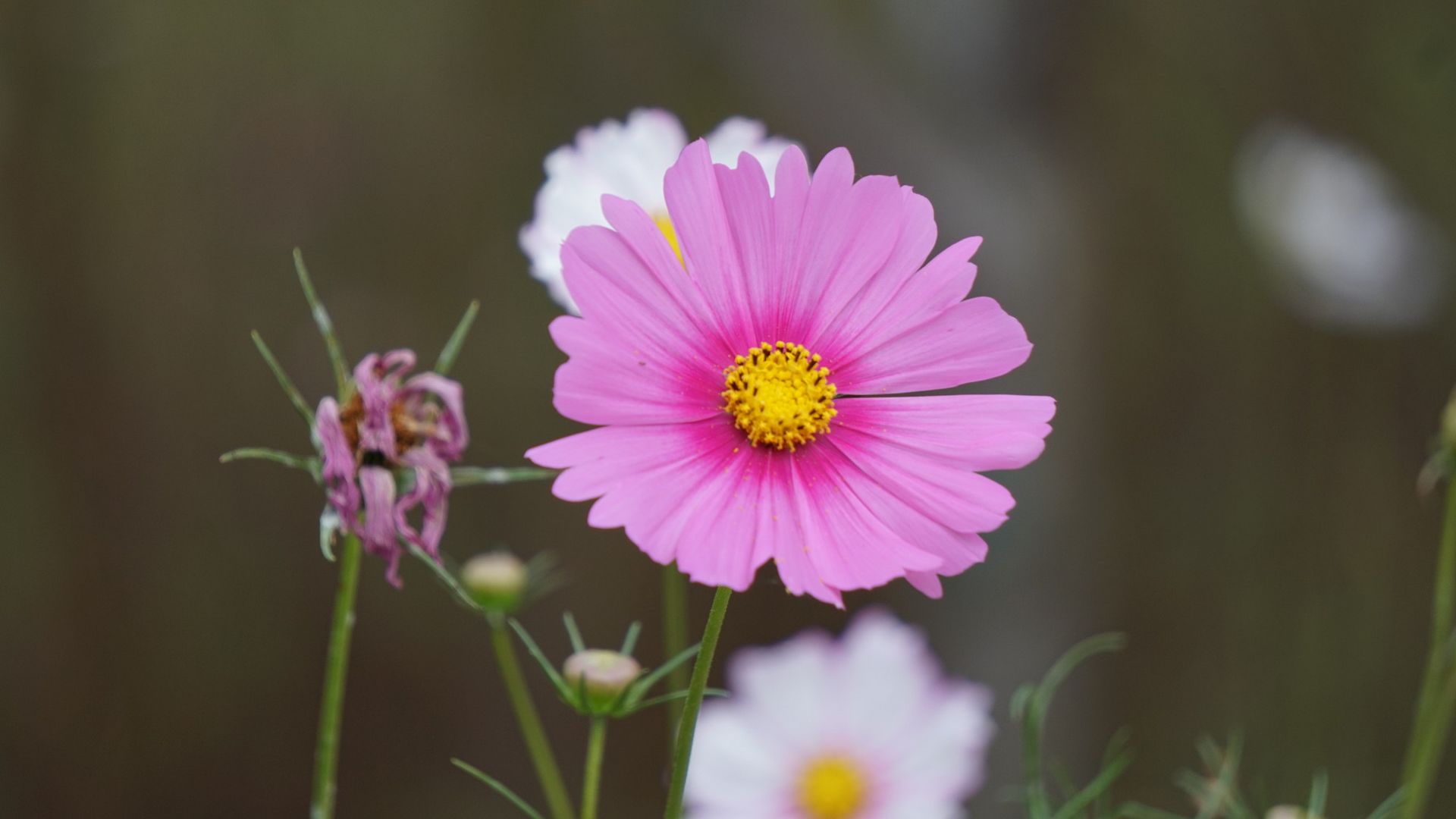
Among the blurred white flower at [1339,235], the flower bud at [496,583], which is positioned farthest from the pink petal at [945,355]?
the blurred white flower at [1339,235]

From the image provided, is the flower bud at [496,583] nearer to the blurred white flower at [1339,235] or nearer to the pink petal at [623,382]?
the pink petal at [623,382]

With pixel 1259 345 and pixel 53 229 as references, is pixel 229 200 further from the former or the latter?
pixel 1259 345

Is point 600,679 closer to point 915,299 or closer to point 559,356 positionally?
point 915,299

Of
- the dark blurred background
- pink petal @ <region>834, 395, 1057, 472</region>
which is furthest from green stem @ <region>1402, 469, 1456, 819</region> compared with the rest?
the dark blurred background

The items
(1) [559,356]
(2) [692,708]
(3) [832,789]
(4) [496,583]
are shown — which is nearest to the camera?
(2) [692,708]

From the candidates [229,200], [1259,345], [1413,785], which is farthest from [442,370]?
[1259,345]

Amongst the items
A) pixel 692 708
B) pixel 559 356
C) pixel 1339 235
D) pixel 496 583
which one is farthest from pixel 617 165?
pixel 1339 235
